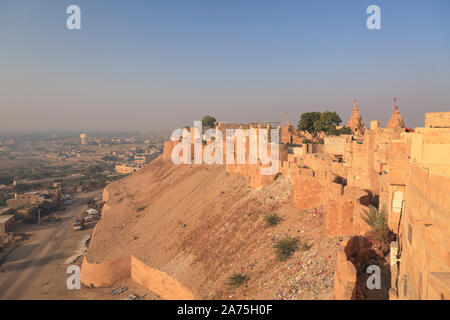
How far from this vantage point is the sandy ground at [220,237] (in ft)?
28.7

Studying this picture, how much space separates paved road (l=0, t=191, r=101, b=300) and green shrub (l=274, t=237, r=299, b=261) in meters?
12.6

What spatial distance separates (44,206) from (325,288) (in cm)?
3725

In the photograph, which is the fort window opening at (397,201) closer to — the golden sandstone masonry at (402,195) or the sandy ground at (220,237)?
the golden sandstone masonry at (402,195)

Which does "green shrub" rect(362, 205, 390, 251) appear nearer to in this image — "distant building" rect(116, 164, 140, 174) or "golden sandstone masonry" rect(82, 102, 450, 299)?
"golden sandstone masonry" rect(82, 102, 450, 299)

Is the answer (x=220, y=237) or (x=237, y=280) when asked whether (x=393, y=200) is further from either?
(x=220, y=237)

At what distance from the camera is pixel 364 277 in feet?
21.2

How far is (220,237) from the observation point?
14.0m

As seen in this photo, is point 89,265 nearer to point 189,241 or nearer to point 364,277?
point 189,241

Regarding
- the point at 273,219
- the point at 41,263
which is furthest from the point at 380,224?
the point at 41,263

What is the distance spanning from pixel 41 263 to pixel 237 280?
17.9 meters

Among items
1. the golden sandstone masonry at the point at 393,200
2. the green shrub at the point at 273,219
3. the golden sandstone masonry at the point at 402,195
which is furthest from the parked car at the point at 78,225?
the green shrub at the point at 273,219

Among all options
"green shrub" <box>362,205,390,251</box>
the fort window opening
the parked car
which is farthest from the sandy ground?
the parked car

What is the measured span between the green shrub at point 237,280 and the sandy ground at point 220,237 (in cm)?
19

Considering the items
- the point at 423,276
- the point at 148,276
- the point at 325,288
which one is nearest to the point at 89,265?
the point at 148,276
